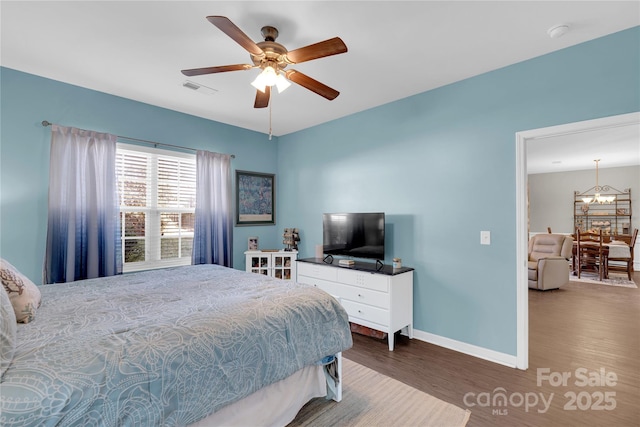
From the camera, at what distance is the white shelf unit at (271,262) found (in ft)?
13.9

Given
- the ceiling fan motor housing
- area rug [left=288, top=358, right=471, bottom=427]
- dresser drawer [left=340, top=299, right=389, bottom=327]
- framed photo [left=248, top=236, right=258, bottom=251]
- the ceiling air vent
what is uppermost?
the ceiling air vent

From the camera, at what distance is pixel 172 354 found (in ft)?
4.21

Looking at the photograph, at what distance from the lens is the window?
3418 millimetres

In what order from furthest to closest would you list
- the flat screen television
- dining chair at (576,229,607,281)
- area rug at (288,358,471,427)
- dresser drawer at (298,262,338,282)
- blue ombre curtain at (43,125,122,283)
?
1. dining chair at (576,229,607,281)
2. dresser drawer at (298,262,338,282)
3. the flat screen television
4. blue ombre curtain at (43,125,122,283)
5. area rug at (288,358,471,427)

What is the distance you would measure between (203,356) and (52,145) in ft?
9.22

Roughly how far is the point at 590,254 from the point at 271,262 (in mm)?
6750

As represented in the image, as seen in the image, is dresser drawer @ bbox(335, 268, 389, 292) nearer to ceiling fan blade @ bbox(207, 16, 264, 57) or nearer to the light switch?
the light switch

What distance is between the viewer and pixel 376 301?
3076mm

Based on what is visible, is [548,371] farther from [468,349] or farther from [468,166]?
[468,166]

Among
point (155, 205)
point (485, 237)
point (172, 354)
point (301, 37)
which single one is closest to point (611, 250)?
point (485, 237)

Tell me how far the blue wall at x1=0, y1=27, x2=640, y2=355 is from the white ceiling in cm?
17

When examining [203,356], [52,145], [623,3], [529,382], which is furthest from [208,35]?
[529,382]

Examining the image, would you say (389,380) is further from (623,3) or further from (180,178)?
(180,178)

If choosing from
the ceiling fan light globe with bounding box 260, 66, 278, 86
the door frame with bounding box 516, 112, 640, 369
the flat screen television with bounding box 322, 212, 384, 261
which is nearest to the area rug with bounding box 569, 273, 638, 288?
the door frame with bounding box 516, 112, 640, 369
